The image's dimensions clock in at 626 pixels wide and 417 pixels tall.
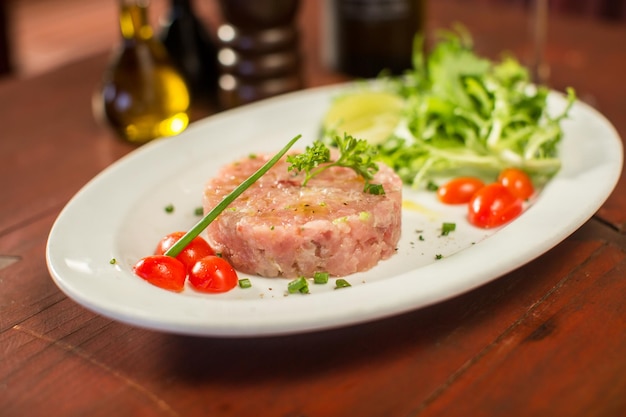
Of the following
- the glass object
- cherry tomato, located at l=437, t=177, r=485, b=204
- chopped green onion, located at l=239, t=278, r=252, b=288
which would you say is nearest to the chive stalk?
chopped green onion, located at l=239, t=278, r=252, b=288

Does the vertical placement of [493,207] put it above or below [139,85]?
below

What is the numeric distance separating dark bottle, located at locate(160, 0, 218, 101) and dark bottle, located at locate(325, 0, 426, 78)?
45 centimetres

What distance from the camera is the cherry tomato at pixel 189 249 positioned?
5.22 feet

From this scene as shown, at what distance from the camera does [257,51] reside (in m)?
2.52

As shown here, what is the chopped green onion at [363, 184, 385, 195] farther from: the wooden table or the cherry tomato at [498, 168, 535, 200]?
the cherry tomato at [498, 168, 535, 200]

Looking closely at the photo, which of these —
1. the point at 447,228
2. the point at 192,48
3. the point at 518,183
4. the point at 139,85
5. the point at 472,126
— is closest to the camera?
the point at 447,228

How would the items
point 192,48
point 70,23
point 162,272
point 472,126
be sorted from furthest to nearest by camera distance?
1. point 70,23
2. point 192,48
3. point 472,126
4. point 162,272

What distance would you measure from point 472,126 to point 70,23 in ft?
15.4

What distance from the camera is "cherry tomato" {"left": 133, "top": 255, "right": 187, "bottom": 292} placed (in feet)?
4.92

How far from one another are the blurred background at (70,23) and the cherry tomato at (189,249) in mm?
2490

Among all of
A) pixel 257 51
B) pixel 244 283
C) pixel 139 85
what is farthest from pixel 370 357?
pixel 257 51

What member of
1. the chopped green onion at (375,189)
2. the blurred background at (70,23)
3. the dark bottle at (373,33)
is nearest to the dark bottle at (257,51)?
the dark bottle at (373,33)

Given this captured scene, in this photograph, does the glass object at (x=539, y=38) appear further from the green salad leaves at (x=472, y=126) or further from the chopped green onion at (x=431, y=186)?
the chopped green onion at (x=431, y=186)

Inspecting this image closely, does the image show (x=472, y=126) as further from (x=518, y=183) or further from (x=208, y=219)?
(x=208, y=219)
